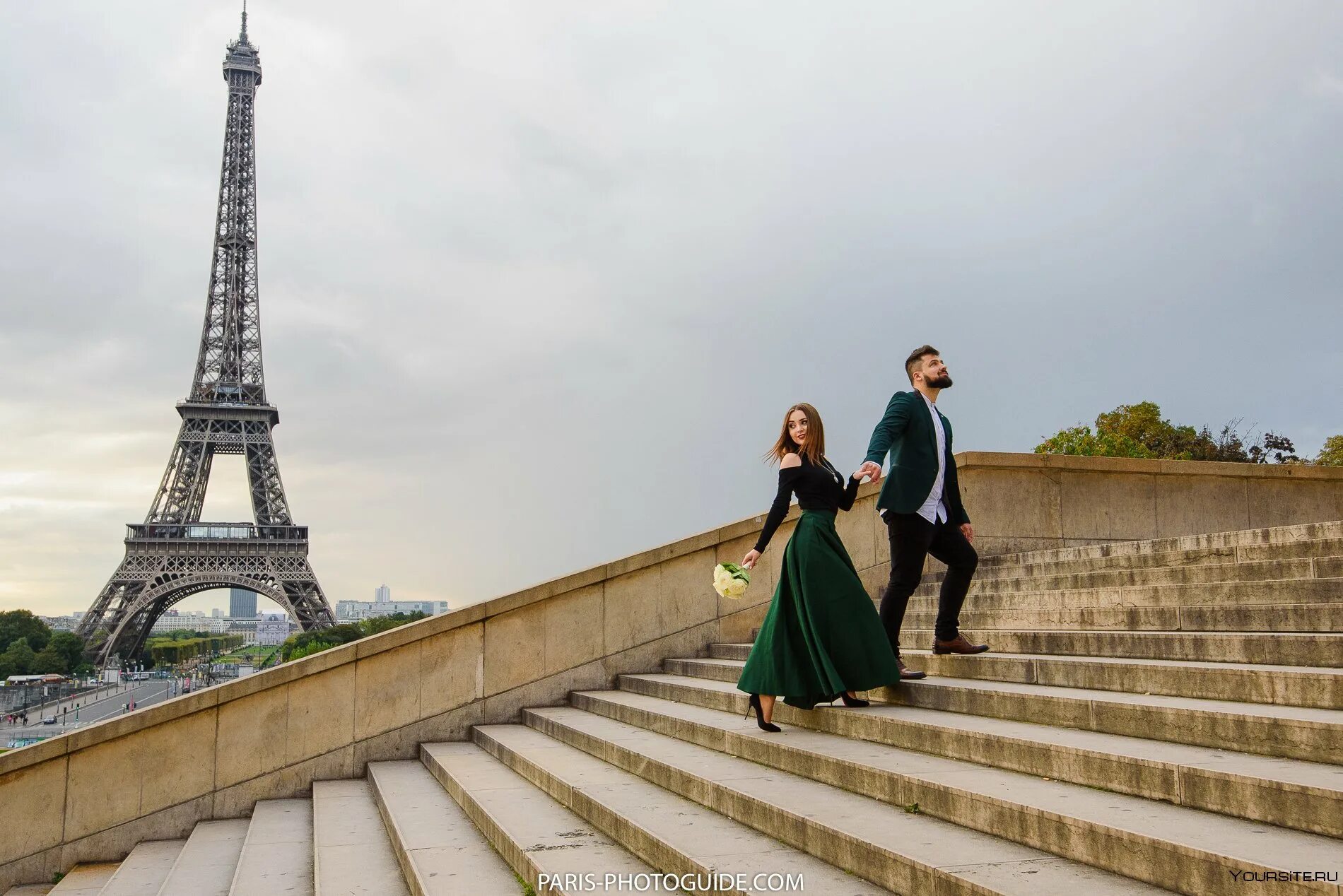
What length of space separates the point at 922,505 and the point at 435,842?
320 cm

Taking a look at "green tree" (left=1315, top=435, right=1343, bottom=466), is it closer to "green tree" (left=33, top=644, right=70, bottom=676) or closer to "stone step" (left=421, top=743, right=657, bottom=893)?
"stone step" (left=421, top=743, right=657, bottom=893)

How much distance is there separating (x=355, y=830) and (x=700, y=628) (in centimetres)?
405

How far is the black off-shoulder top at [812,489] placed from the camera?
5641 millimetres

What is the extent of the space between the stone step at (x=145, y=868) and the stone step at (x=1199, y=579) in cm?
608

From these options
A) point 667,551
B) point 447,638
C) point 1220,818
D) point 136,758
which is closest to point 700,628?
point 667,551

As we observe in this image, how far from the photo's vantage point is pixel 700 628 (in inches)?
380

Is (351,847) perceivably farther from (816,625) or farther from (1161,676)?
(1161,676)

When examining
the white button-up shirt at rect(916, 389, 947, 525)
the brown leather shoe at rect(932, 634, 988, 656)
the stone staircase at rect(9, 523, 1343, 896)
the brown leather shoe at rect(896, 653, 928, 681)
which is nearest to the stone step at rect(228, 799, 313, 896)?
the stone staircase at rect(9, 523, 1343, 896)

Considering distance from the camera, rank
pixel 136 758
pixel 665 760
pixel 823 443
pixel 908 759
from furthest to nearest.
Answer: pixel 136 758 < pixel 823 443 < pixel 665 760 < pixel 908 759

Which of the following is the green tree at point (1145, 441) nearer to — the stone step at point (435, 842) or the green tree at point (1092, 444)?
the green tree at point (1092, 444)

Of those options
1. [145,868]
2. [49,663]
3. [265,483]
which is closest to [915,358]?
[145,868]

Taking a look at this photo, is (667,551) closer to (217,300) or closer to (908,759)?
(908,759)

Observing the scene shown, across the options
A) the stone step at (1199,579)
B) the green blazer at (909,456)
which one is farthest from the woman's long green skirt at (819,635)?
the stone step at (1199,579)

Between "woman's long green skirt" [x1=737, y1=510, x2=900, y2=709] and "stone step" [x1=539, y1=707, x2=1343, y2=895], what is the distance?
9.2 inches
